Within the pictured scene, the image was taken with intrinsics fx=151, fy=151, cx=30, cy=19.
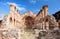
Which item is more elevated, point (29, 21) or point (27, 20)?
point (27, 20)

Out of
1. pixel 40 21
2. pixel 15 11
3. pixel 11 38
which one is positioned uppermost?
pixel 15 11

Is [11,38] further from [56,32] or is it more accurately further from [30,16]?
[30,16]

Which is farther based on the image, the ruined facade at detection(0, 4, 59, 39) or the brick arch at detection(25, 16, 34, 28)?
the brick arch at detection(25, 16, 34, 28)

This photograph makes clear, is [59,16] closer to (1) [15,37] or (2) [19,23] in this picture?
(2) [19,23]

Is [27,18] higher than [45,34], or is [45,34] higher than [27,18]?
[27,18]

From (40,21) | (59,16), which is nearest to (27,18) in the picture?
(40,21)

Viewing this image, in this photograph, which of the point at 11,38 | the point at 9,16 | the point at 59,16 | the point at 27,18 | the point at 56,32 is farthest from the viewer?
the point at 59,16

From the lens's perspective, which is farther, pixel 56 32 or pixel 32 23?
pixel 32 23

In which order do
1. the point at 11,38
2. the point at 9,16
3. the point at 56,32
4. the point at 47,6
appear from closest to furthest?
the point at 56,32
the point at 11,38
the point at 9,16
the point at 47,6

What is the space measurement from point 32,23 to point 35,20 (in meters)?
0.79

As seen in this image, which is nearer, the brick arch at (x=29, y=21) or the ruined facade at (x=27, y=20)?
the ruined facade at (x=27, y=20)

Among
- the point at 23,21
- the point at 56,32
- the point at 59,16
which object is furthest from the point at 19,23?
the point at 56,32

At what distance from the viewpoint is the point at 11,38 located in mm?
7703

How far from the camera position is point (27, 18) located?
24000 millimetres
